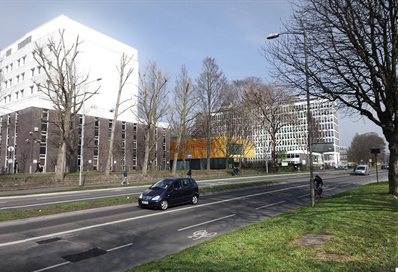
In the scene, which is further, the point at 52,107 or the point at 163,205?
the point at 52,107

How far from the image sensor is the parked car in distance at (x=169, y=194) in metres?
17.0

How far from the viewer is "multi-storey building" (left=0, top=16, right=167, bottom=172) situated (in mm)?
51625

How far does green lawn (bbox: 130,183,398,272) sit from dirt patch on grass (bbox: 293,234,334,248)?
7 cm

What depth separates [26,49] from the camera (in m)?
61.6

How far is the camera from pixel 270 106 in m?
55.0

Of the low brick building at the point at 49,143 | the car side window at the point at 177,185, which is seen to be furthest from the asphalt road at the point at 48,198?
the low brick building at the point at 49,143

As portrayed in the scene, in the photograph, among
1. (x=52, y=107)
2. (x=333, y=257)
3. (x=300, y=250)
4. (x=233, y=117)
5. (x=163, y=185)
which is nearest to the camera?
(x=333, y=257)

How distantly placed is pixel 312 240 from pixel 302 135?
215 feet

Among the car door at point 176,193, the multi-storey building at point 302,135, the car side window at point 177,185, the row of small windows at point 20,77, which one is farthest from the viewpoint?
the row of small windows at point 20,77

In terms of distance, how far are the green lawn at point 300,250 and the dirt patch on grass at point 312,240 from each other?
0.07 m

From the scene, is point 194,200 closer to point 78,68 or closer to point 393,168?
point 393,168

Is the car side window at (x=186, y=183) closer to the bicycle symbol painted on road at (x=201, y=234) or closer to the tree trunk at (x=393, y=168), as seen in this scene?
the bicycle symbol painted on road at (x=201, y=234)

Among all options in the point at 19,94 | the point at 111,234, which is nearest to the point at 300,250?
the point at 111,234

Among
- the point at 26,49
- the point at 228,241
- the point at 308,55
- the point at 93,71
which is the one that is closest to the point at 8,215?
the point at 228,241
